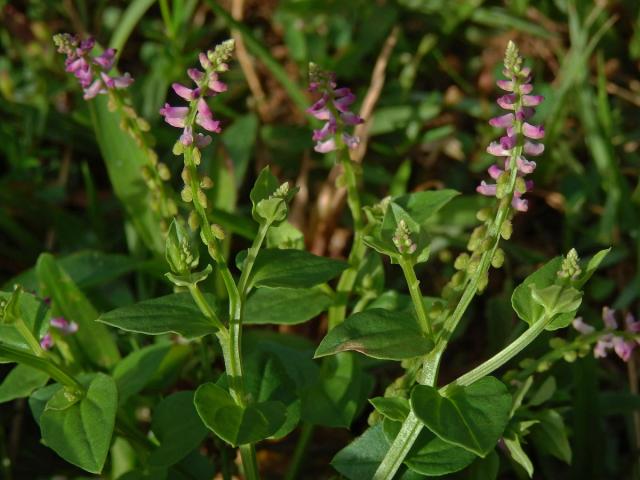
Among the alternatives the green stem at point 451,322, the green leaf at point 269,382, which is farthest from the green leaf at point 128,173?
the green stem at point 451,322

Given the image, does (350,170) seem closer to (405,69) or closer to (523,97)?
(523,97)

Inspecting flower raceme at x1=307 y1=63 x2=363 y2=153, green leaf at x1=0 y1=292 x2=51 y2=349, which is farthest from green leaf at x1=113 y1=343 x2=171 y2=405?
flower raceme at x1=307 y1=63 x2=363 y2=153

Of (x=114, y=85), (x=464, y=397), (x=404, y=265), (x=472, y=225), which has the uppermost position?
(x=114, y=85)

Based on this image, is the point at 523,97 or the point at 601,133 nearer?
the point at 523,97

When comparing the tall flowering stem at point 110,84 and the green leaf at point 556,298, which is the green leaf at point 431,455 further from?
the tall flowering stem at point 110,84

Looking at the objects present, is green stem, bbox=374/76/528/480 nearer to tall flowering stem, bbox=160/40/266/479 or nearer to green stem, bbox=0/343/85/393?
tall flowering stem, bbox=160/40/266/479

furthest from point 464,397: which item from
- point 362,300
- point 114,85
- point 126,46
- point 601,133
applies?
point 126,46

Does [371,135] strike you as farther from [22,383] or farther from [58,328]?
[22,383]
